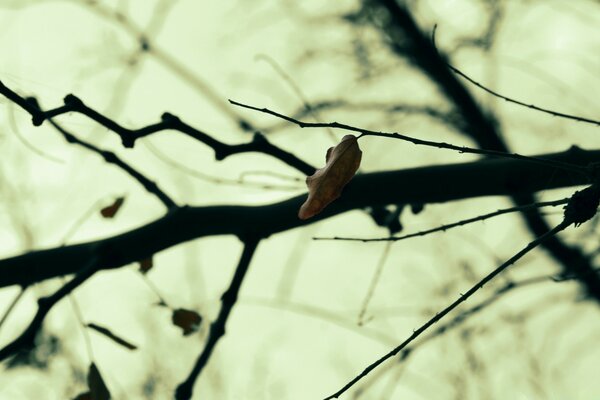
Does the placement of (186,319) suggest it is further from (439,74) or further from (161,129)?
(439,74)

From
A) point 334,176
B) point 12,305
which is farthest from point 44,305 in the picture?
point 334,176

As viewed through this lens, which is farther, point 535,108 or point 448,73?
point 448,73

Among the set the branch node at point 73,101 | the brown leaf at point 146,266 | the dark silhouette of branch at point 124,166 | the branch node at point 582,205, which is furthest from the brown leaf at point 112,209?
the branch node at point 582,205

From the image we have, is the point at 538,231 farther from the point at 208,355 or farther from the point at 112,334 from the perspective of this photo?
the point at 112,334

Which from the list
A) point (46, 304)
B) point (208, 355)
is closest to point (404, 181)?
point (208, 355)

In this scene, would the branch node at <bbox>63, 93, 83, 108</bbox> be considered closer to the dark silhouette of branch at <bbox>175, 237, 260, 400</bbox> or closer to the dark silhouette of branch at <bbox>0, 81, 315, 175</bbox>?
the dark silhouette of branch at <bbox>0, 81, 315, 175</bbox>

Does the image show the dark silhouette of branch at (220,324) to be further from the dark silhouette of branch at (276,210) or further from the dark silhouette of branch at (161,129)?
the dark silhouette of branch at (161,129)
